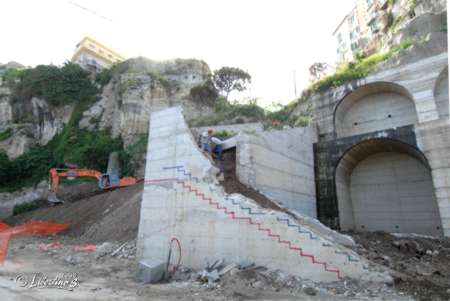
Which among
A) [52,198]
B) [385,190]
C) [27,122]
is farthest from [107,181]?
[27,122]

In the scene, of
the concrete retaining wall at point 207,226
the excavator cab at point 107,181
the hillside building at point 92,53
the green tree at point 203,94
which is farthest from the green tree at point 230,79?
the hillside building at point 92,53

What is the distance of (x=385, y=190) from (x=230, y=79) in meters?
24.5

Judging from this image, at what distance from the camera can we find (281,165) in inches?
539

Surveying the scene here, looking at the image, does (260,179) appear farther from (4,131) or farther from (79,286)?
(4,131)

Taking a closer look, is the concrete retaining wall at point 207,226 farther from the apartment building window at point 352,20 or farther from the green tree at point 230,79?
the apartment building window at point 352,20

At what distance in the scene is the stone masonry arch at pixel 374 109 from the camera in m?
16.4

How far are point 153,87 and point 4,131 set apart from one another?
21553mm

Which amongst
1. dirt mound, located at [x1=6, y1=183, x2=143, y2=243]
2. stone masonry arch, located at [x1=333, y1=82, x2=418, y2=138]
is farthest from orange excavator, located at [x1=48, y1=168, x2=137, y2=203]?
stone masonry arch, located at [x1=333, y1=82, x2=418, y2=138]

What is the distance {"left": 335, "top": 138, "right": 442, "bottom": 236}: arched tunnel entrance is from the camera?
14.5m

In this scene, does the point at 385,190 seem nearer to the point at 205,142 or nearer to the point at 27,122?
the point at 205,142

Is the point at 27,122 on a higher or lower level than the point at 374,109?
higher

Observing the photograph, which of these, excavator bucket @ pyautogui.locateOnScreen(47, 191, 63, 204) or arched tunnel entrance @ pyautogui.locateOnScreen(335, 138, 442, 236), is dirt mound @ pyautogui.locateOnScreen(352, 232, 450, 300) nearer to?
arched tunnel entrance @ pyautogui.locateOnScreen(335, 138, 442, 236)

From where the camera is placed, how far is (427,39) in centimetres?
1526

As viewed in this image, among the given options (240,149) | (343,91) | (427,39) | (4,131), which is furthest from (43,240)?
(4,131)
